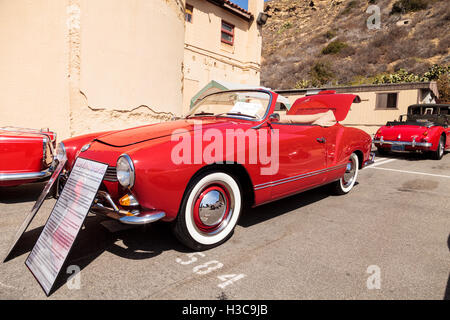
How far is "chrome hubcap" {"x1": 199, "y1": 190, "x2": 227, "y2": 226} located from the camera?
2562 millimetres

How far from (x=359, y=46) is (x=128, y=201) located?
123ft

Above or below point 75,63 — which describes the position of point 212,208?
below

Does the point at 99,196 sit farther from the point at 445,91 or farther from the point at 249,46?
the point at 445,91

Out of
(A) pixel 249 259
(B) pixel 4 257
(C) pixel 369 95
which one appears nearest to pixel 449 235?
(A) pixel 249 259

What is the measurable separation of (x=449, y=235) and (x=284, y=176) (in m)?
1.77

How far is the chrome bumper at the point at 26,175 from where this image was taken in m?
3.48

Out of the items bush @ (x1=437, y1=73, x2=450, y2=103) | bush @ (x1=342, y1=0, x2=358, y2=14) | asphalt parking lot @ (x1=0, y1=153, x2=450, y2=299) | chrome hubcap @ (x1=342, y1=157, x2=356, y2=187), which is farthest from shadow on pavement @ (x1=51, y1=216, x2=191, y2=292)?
bush @ (x1=342, y1=0, x2=358, y2=14)

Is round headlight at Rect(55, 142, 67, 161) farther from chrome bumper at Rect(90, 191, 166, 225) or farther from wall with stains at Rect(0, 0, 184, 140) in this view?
wall with stains at Rect(0, 0, 184, 140)

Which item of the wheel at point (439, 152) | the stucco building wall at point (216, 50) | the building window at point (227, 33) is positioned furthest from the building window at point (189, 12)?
the wheel at point (439, 152)

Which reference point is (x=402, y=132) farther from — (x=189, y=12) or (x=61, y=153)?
(x=189, y=12)

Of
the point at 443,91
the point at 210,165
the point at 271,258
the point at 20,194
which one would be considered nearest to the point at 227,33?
the point at 20,194

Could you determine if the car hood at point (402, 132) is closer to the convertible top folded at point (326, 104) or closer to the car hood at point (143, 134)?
the convertible top folded at point (326, 104)

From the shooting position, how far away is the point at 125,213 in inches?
86.3

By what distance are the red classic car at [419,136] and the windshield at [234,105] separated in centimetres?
688
